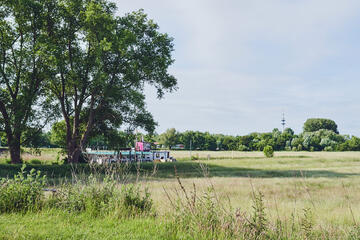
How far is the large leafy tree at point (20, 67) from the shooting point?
23.4m

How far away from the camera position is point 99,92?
26.5 meters

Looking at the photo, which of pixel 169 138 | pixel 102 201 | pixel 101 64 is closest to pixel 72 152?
pixel 101 64

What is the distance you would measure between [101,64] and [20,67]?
21.1 ft

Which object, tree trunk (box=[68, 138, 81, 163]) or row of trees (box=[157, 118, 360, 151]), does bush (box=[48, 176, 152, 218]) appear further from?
row of trees (box=[157, 118, 360, 151])

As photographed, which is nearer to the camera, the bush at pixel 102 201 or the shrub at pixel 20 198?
the bush at pixel 102 201

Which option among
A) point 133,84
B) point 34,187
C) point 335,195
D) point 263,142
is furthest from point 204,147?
point 34,187

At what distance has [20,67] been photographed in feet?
80.0

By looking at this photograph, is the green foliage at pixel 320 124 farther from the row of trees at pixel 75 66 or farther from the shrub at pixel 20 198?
the shrub at pixel 20 198

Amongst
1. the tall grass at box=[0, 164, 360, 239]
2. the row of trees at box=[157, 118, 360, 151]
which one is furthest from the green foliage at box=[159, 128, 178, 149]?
the tall grass at box=[0, 164, 360, 239]

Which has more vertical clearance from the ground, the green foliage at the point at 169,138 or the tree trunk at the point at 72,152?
the green foliage at the point at 169,138

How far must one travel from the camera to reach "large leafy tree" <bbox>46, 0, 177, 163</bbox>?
24406mm

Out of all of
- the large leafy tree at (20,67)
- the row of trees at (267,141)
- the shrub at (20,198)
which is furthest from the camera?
the row of trees at (267,141)

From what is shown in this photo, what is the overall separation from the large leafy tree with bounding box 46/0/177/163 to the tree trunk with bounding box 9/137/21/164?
4.02 m

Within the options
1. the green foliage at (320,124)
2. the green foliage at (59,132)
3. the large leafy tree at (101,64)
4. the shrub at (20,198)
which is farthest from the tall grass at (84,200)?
the green foliage at (320,124)
